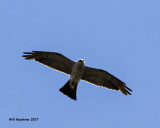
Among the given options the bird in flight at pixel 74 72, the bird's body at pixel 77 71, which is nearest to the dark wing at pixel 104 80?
the bird in flight at pixel 74 72

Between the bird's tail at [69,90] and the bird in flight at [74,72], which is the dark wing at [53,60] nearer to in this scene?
the bird in flight at [74,72]

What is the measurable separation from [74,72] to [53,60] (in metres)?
1.29

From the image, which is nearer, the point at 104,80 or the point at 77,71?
the point at 77,71

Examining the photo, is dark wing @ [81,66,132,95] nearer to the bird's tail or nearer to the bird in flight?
the bird in flight

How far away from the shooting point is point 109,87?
41.7 ft

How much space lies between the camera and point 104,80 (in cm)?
1286

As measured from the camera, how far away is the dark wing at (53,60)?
40.2 feet

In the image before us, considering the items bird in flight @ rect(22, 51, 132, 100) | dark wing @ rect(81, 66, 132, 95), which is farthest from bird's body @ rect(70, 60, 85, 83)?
dark wing @ rect(81, 66, 132, 95)

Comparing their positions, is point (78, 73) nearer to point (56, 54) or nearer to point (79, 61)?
point (79, 61)

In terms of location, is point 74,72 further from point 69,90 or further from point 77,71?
point 69,90

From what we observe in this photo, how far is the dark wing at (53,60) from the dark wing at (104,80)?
38.6 inches

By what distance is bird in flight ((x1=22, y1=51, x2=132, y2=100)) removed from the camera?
12.1 m

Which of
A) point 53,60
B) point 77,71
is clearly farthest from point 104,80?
point 53,60

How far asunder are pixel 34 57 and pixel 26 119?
3.07 metres
